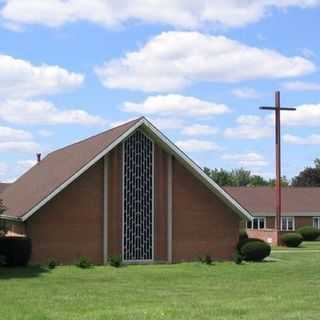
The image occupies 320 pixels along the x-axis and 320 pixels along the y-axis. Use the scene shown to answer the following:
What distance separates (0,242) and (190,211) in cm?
865

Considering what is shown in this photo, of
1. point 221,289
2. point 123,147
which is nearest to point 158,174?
point 123,147

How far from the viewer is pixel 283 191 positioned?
70750 millimetres

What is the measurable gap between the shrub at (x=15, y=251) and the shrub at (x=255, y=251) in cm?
983

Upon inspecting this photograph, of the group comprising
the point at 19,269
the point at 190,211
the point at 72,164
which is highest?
the point at 72,164

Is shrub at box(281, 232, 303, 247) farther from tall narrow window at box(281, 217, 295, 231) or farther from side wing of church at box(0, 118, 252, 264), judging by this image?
tall narrow window at box(281, 217, 295, 231)

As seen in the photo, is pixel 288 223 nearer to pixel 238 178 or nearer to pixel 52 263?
pixel 52 263

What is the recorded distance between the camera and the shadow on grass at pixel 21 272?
84.1 feet

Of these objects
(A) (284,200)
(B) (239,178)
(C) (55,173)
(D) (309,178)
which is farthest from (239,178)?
(C) (55,173)

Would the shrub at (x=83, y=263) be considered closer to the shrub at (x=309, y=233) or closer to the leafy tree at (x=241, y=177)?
the shrub at (x=309, y=233)

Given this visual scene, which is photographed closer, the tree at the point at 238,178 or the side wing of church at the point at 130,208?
the side wing of church at the point at 130,208

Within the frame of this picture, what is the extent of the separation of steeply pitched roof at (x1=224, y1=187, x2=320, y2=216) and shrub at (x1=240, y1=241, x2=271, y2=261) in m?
31.6

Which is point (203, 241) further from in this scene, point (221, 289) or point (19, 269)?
point (221, 289)

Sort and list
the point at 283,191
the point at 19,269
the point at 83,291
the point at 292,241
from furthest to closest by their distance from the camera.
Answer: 1. the point at 283,191
2. the point at 292,241
3. the point at 19,269
4. the point at 83,291

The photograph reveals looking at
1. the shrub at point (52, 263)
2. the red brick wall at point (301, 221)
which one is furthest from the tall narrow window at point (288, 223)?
the shrub at point (52, 263)
